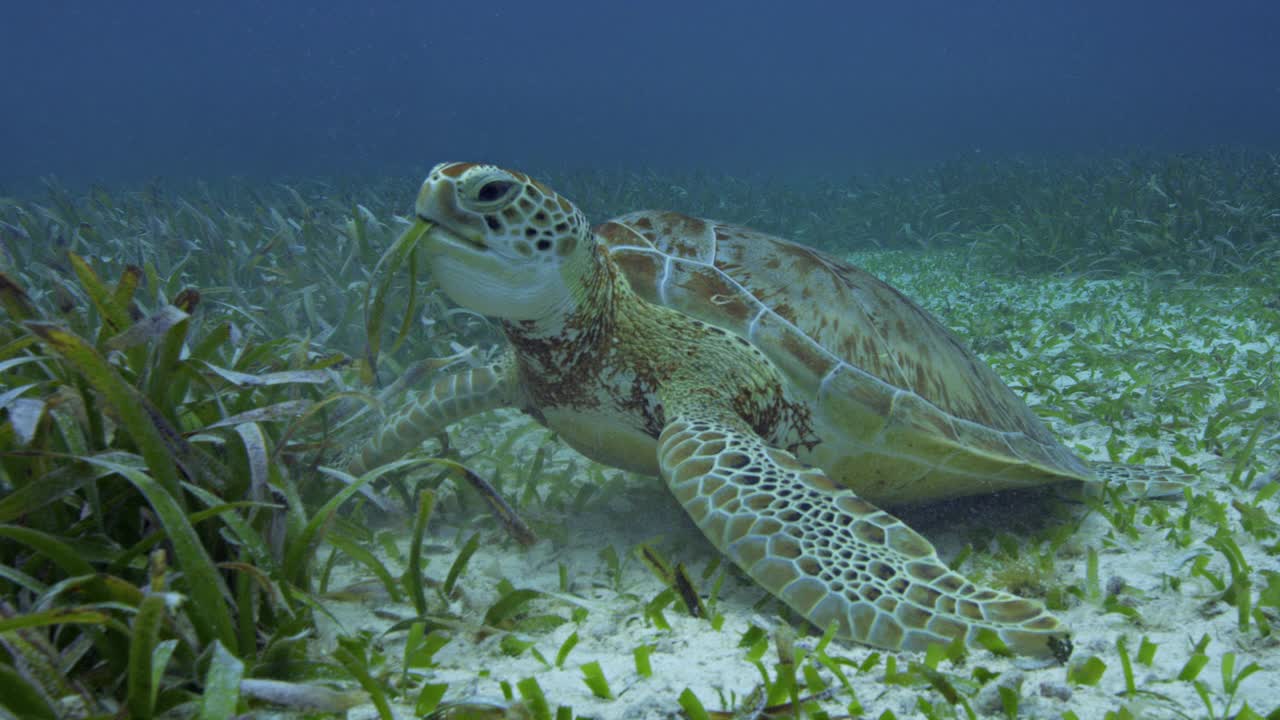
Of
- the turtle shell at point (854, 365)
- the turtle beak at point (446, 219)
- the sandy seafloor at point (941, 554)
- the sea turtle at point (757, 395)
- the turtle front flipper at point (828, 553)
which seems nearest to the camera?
the sandy seafloor at point (941, 554)

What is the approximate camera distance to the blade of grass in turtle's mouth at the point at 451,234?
188 centimetres

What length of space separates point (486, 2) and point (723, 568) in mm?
107661

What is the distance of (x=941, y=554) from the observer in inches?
81.4

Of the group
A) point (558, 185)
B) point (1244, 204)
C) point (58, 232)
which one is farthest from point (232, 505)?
point (558, 185)

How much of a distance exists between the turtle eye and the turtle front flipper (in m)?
0.83

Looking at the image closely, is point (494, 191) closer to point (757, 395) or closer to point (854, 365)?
point (757, 395)

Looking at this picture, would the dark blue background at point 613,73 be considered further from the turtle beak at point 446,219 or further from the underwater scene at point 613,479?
the turtle beak at point 446,219

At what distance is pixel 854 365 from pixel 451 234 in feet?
4.55

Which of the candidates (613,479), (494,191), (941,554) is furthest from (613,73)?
(941,554)

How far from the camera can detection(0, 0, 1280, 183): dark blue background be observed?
2721 inches

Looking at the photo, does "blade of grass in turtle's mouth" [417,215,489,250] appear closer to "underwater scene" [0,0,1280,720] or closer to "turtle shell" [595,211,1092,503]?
"underwater scene" [0,0,1280,720]

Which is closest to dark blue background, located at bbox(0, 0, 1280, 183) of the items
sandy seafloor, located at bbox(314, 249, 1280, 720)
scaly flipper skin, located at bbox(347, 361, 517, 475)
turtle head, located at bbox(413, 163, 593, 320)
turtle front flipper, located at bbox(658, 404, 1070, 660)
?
scaly flipper skin, located at bbox(347, 361, 517, 475)

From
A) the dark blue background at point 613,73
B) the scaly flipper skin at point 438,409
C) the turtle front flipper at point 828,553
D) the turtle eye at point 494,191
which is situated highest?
the dark blue background at point 613,73

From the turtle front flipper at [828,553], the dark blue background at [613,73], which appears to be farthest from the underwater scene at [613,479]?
the dark blue background at [613,73]
